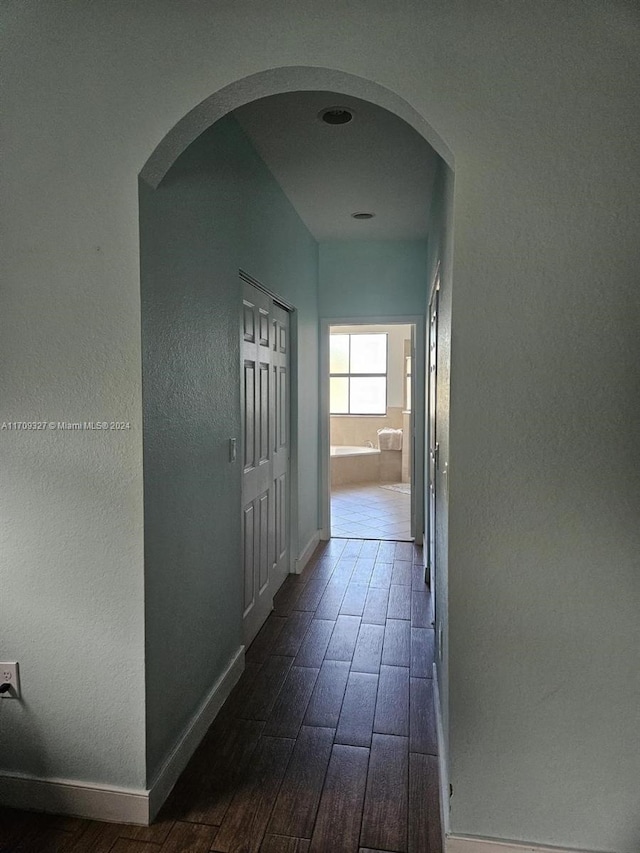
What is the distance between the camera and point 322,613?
374 cm

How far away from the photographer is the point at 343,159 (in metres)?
3.29

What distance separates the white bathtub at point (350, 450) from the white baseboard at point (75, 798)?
275 inches

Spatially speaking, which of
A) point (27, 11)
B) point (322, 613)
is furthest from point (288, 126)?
point (322, 613)

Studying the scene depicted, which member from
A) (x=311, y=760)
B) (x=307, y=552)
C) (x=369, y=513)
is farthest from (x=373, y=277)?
(x=311, y=760)

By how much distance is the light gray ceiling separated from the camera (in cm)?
270

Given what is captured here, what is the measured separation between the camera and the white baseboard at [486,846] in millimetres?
1706

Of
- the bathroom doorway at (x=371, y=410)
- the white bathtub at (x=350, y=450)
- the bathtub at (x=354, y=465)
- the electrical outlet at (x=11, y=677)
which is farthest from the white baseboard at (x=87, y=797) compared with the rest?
the white bathtub at (x=350, y=450)

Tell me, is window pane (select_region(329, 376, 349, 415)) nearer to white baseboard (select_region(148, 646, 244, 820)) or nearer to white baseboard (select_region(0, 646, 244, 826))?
white baseboard (select_region(148, 646, 244, 820))

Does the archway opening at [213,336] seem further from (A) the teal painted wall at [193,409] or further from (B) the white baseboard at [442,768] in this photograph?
(B) the white baseboard at [442,768]

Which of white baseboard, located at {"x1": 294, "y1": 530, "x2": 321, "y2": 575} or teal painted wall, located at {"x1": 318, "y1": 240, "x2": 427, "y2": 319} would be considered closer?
white baseboard, located at {"x1": 294, "y1": 530, "x2": 321, "y2": 575}

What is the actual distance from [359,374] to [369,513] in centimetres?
351

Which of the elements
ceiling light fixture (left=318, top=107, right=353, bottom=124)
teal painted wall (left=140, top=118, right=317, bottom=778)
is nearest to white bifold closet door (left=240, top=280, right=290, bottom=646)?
teal painted wall (left=140, top=118, right=317, bottom=778)

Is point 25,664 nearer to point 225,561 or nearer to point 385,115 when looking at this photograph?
point 225,561

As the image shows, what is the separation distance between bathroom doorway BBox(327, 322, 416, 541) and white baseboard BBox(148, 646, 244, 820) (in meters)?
5.30
